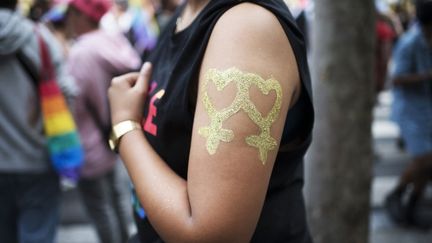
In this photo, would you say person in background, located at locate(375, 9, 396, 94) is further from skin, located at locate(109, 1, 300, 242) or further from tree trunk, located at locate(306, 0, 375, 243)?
skin, located at locate(109, 1, 300, 242)

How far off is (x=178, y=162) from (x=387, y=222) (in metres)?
4.64

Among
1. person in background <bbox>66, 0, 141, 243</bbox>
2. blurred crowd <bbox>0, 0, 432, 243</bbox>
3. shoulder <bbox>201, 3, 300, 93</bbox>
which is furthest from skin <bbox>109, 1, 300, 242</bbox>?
person in background <bbox>66, 0, 141, 243</bbox>

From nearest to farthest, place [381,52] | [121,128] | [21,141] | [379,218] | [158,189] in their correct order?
[158,189]
[121,128]
[21,141]
[379,218]
[381,52]

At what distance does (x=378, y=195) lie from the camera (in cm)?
644

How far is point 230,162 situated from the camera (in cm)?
122

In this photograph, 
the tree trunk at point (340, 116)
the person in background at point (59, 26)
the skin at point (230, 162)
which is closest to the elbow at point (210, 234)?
the skin at point (230, 162)

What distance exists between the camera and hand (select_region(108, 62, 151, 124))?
156 cm

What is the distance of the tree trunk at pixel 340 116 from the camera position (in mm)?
2854

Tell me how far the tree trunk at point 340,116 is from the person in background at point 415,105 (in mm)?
2658

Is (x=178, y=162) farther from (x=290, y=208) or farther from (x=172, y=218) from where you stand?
(x=290, y=208)

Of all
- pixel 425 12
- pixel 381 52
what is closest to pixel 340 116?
pixel 425 12

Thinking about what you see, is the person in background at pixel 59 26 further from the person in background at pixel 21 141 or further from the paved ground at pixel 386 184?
the paved ground at pixel 386 184

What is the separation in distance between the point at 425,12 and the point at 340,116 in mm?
2842

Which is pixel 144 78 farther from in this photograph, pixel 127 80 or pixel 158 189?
pixel 158 189
